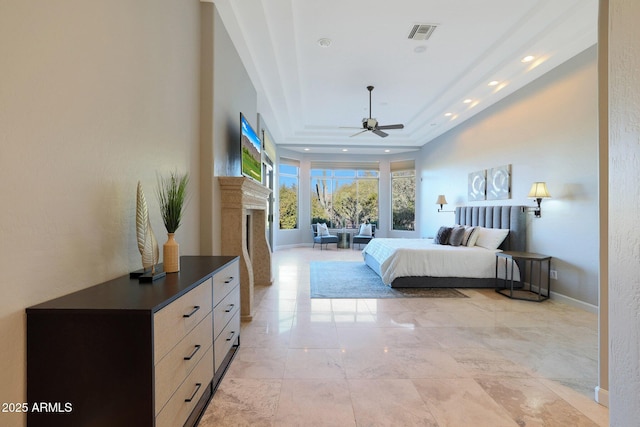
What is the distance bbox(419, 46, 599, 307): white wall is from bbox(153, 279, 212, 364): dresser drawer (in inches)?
169

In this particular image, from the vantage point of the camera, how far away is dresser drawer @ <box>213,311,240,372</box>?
1.96m

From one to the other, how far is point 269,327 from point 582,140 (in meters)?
4.35

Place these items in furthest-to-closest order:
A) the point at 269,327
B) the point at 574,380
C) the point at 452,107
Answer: the point at 452,107 < the point at 269,327 < the point at 574,380

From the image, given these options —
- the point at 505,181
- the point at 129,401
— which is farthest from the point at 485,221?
the point at 129,401

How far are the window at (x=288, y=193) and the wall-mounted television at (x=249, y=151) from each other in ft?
15.4

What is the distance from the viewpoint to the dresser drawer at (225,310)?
195cm

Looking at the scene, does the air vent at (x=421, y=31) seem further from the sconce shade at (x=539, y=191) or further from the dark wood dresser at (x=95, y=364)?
the dark wood dresser at (x=95, y=364)

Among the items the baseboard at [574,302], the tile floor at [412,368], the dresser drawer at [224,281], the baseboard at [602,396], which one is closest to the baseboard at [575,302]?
the baseboard at [574,302]

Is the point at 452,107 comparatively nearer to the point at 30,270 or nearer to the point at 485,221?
the point at 485,221

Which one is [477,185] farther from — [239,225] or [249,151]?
[239,225]

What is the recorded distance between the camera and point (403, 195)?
9633 millimetres

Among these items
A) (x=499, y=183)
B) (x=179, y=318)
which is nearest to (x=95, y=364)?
(x=179, y=318)

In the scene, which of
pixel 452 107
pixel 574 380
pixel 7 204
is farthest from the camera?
pixel 452 107

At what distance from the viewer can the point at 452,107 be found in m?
5.85
